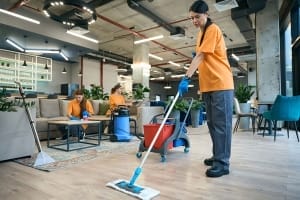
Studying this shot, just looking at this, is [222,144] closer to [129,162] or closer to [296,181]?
[296,181]

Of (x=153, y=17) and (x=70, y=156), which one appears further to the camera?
(x=153, y=17)

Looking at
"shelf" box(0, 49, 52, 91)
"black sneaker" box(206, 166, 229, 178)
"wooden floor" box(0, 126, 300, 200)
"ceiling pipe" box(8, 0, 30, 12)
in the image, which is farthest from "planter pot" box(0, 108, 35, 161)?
"shelf" box(0, 49, 52, 91)

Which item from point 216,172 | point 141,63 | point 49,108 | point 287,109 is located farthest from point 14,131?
point 141,63

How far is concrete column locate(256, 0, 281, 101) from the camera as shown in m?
6.18

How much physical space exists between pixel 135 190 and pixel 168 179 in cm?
49

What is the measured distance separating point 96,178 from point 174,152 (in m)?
1.54

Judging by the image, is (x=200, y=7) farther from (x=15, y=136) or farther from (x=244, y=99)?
(x=244, y=99)

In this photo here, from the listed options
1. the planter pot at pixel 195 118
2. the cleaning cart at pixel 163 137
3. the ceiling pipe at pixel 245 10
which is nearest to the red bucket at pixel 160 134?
the cleaning cart at pixel 163 137

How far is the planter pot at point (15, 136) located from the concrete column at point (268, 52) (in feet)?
18.5

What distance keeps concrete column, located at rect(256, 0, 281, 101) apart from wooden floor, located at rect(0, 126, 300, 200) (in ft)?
11.0

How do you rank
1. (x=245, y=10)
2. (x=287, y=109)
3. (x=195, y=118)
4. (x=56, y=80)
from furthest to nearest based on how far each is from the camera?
(x=56, y=80) < (x=195, y=118) < (x=245, y=10) < (x=287, y=109)

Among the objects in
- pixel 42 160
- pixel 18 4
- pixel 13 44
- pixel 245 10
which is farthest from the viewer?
pixel 13 44

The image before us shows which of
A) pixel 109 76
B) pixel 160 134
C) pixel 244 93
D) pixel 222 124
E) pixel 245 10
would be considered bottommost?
pixel 160 134

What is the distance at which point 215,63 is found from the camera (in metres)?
2.39
